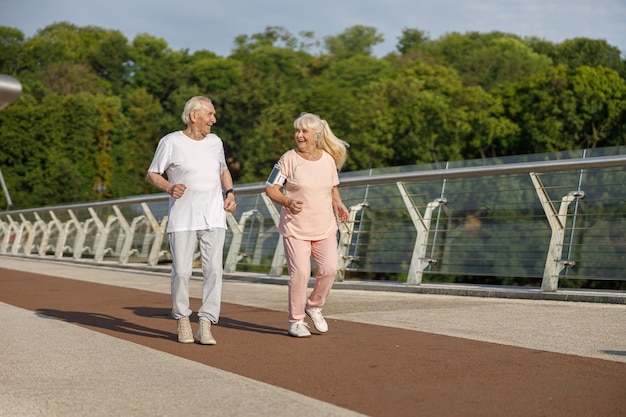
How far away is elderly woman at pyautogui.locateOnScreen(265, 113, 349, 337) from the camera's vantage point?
776 cm

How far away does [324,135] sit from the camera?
7.97 meters

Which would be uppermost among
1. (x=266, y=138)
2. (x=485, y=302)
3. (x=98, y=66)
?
(x=98, y=66)

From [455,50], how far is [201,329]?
111 metres

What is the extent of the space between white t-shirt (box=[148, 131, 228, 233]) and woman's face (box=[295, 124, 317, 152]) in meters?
0.63

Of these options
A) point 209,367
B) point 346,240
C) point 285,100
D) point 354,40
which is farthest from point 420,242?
point 354,40

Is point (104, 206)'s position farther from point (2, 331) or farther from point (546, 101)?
point (546, 101)

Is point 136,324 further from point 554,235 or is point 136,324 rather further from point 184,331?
point 554,235

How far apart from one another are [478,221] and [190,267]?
4.98 metres

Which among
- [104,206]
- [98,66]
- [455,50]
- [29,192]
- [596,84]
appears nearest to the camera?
[104,206]

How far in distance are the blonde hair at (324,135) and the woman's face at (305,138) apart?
2 cm

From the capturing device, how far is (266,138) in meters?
83.1

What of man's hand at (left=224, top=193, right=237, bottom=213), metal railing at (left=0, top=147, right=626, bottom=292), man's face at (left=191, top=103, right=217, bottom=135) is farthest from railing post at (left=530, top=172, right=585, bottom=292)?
man's face at (left=191, top=103, right=217, bottom=135)

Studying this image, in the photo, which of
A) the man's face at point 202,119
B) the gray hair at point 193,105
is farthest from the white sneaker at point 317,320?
the gray hair at point 193,105

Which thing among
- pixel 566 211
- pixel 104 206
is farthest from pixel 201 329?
pixel 104 206
